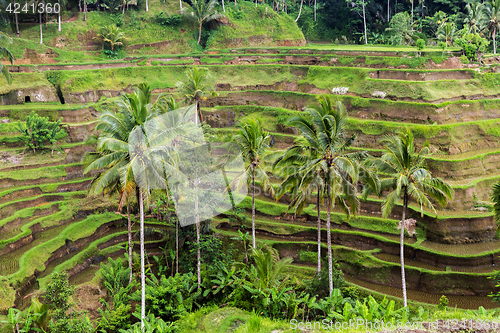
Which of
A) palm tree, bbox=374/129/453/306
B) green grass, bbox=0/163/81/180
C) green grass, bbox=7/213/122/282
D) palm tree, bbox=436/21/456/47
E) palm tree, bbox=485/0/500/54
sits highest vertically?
palm tree, bbox=485/0/500/54

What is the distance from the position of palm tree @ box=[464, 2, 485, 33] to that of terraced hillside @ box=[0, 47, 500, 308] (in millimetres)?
12997

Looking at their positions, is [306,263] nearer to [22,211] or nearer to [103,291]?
[103,291]

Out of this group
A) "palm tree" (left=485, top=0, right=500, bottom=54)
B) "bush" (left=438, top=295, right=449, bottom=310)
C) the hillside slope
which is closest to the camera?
"bush" (left=438, top=295, right=449, bottom=310)

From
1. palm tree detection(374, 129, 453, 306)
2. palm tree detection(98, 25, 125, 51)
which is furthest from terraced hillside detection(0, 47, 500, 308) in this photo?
palm tree detection(374, 129, 453, 306)

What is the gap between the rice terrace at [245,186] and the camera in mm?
16016

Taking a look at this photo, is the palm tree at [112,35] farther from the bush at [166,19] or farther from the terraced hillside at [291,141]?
the bush at [166,19]

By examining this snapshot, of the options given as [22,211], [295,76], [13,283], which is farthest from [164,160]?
[295,76]

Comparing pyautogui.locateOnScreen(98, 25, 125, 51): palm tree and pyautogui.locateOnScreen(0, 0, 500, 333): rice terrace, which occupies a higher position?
pyautogui.locateOnScreen(98, 25, 125, 51): palm tree

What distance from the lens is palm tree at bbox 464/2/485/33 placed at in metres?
41.9

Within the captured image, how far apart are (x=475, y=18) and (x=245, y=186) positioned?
34.6 meters

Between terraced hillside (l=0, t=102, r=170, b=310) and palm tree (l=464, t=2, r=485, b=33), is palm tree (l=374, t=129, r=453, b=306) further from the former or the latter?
palm tree (l=464, t=2, r=485, b=33)

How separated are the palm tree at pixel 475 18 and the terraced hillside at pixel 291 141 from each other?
512 inches

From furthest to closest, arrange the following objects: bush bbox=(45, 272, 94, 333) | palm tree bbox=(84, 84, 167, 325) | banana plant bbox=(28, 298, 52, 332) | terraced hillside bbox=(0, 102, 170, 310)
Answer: terraced hillside bbox=(0, 102, 170, 310) < banana plant bbox=(28, 298, 52, 332) < bush bbox=(45, 272, 94, 333) < palm tree bbox=(84, 84, 167, 325)

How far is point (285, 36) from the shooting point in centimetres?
4838
